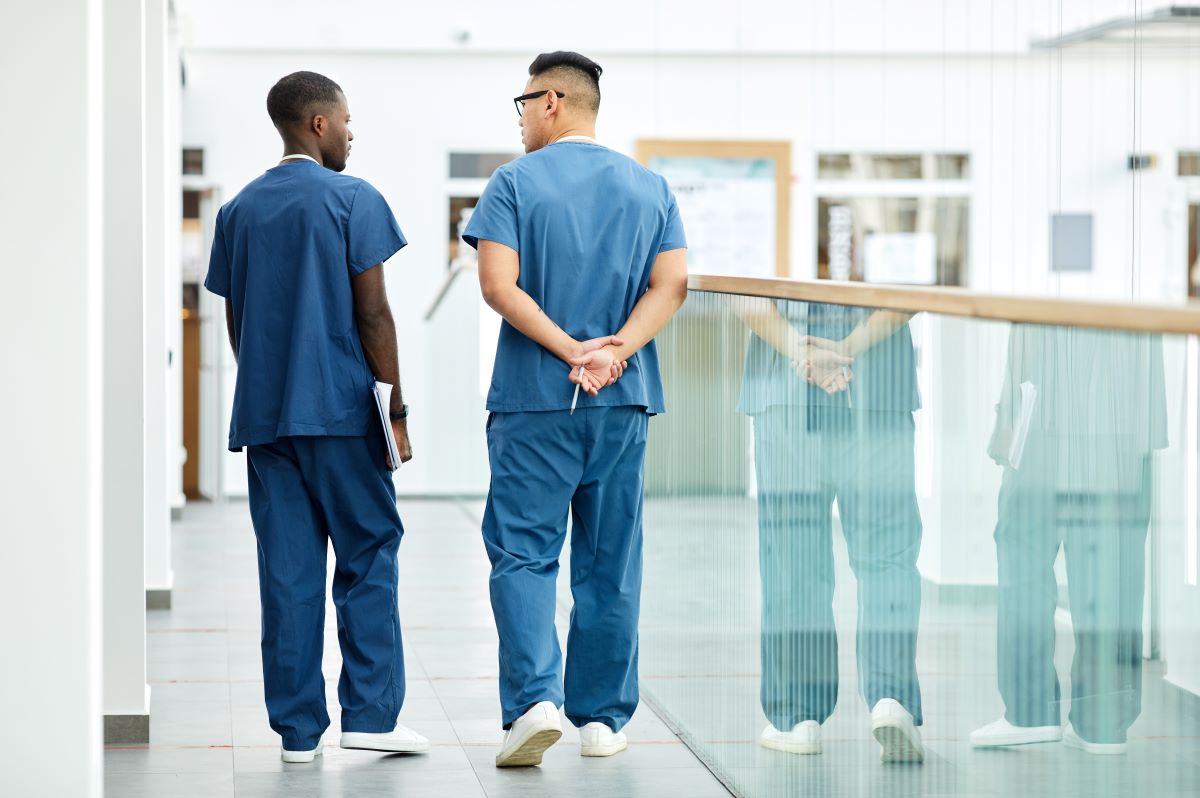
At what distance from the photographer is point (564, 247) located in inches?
131

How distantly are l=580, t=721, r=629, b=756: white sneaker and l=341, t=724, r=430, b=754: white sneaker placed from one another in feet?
1.14

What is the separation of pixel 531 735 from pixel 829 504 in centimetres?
86

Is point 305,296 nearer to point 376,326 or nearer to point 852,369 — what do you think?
point 376,326

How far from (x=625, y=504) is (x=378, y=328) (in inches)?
25.4

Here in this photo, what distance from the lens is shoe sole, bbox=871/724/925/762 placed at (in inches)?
93.4

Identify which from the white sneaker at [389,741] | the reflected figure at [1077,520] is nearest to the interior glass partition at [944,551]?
the reflected figure at [1077,520]

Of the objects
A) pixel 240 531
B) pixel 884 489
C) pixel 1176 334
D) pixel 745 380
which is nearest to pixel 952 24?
pixel 240 531

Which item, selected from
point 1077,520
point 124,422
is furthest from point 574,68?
point 1077,520

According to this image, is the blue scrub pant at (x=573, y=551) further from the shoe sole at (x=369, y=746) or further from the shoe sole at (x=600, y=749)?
the shoe sole at (x=369, y=746)

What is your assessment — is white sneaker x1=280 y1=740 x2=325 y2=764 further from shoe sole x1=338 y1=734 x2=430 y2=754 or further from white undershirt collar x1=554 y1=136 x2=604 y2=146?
white undershirt collar x1=554 y1=136 x2=604 y2=146

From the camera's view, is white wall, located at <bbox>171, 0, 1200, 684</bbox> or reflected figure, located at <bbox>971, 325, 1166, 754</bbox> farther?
white wall, located at <bbox>171, 0, 1200, 684</bbox>

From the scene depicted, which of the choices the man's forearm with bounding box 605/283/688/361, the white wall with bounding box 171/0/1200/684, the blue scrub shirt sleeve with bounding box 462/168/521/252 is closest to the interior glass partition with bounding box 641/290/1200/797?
the man's forearm with bounding box 605/283/688/361

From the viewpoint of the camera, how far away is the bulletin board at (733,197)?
10828 mm

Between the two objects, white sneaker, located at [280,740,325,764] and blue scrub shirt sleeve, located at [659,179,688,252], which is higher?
blue scrub shirt sleeve, located at [659,179,688,252]
